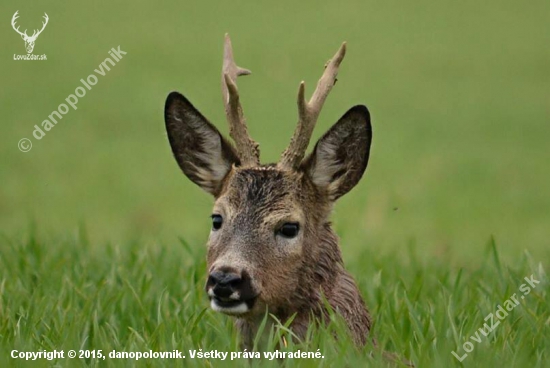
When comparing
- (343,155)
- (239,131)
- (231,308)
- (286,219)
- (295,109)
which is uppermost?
(295,109)

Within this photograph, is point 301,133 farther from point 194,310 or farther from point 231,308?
point 194,310

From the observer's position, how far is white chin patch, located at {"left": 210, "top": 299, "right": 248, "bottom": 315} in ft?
18.1

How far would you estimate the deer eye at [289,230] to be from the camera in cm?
593

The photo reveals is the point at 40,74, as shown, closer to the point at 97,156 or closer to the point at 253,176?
the point at 97,156

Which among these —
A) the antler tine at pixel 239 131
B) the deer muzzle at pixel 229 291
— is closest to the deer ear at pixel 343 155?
the antler tine at pixel 239 131

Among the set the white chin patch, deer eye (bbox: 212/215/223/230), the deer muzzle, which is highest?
deer eye (bbox: 212/215/223/230)

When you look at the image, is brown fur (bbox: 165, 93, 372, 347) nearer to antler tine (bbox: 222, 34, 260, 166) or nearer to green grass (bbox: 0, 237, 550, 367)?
antler tine (bbox: 222, 34, 260, 166)

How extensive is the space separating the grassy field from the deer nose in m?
0.26

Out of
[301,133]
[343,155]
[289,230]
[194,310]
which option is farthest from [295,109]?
[289,230]

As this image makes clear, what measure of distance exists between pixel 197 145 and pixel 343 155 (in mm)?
783

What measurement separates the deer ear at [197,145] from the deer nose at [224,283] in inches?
36.6

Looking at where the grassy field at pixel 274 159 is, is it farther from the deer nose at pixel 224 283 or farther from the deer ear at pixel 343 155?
the deer ear at pixel 343 155

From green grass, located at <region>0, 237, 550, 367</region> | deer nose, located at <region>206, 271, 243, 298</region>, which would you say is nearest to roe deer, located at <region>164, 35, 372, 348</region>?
deer nose, located at <region>206, 271, 243, 298</region>

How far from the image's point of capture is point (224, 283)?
5477mm
